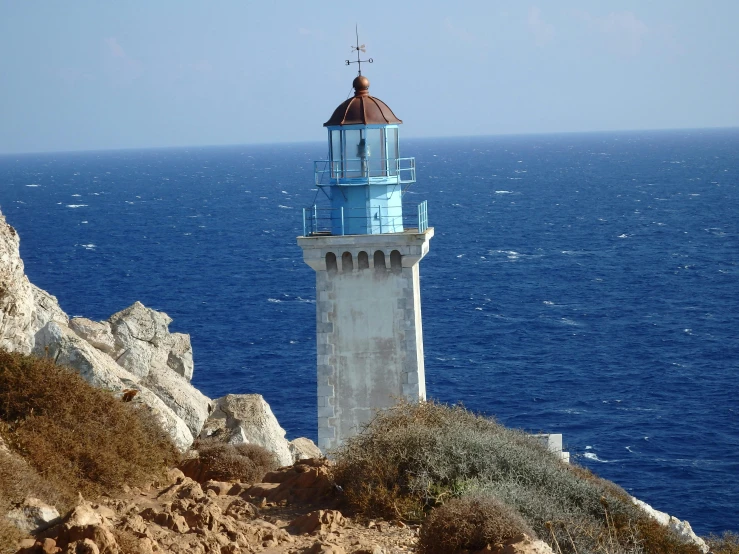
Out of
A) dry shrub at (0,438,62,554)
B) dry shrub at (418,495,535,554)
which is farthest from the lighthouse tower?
dry shrub at (418,495,535,554)

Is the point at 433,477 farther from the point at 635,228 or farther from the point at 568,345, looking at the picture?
the point at 635,228

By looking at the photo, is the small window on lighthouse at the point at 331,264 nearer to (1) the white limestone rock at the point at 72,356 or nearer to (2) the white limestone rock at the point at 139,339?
(2) the white limestone rock at the point at 139,339

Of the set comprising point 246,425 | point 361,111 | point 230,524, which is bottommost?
point 246,425

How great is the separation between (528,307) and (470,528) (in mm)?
52269

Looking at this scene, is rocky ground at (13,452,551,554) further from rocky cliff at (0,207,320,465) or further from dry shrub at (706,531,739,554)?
dry shrub at (706,531,739,554)

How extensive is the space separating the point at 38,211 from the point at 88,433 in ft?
403

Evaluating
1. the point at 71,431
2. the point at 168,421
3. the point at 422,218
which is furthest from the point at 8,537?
the point at 422,218

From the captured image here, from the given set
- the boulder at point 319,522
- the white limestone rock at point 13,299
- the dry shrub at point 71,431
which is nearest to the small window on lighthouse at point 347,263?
the dry shrub at point 71,431

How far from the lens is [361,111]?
797 inches

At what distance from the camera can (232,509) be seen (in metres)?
12.1

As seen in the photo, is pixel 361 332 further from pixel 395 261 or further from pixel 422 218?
pixel 422 218

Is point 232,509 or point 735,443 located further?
point 735,443

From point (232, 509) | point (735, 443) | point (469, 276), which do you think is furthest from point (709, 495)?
point (469, 276)

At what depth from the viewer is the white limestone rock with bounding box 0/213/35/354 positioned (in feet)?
48.4
